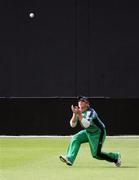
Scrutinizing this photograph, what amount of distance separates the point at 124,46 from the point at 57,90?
3.25 meters

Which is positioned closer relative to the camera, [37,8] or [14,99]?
[14,99]

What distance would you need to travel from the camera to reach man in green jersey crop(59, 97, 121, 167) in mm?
17266

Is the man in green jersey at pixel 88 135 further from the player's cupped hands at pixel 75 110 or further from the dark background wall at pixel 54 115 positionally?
the dark background wall at pixel 54 115

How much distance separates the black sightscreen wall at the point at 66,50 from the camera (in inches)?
1364

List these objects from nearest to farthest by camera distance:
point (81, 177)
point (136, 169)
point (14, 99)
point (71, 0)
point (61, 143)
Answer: point (81, 177)
point (136, 169)
point (61, 143)
point (14, 99)
point (71, 0)

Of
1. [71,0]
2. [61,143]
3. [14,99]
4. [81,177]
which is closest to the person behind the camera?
[81,177]

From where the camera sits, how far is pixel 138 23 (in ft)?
114

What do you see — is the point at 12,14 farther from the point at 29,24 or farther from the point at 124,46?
the point at 124,46

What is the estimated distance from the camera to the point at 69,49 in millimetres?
34812

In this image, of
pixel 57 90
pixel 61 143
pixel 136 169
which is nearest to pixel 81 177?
pixel 136 169

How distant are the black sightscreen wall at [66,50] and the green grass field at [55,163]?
24.3 ft

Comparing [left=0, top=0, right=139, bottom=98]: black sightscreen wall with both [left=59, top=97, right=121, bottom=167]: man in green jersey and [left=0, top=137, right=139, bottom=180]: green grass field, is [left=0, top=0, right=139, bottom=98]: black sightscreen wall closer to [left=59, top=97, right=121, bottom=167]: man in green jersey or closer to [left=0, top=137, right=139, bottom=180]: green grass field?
[left=0, top=137, right=139, bottom=180]: green grass field

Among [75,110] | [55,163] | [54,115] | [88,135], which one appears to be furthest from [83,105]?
[54,115]

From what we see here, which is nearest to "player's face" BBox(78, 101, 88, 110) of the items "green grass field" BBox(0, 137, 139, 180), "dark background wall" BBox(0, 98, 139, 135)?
"green grass field" BBox(0, 137, 139, 180)
